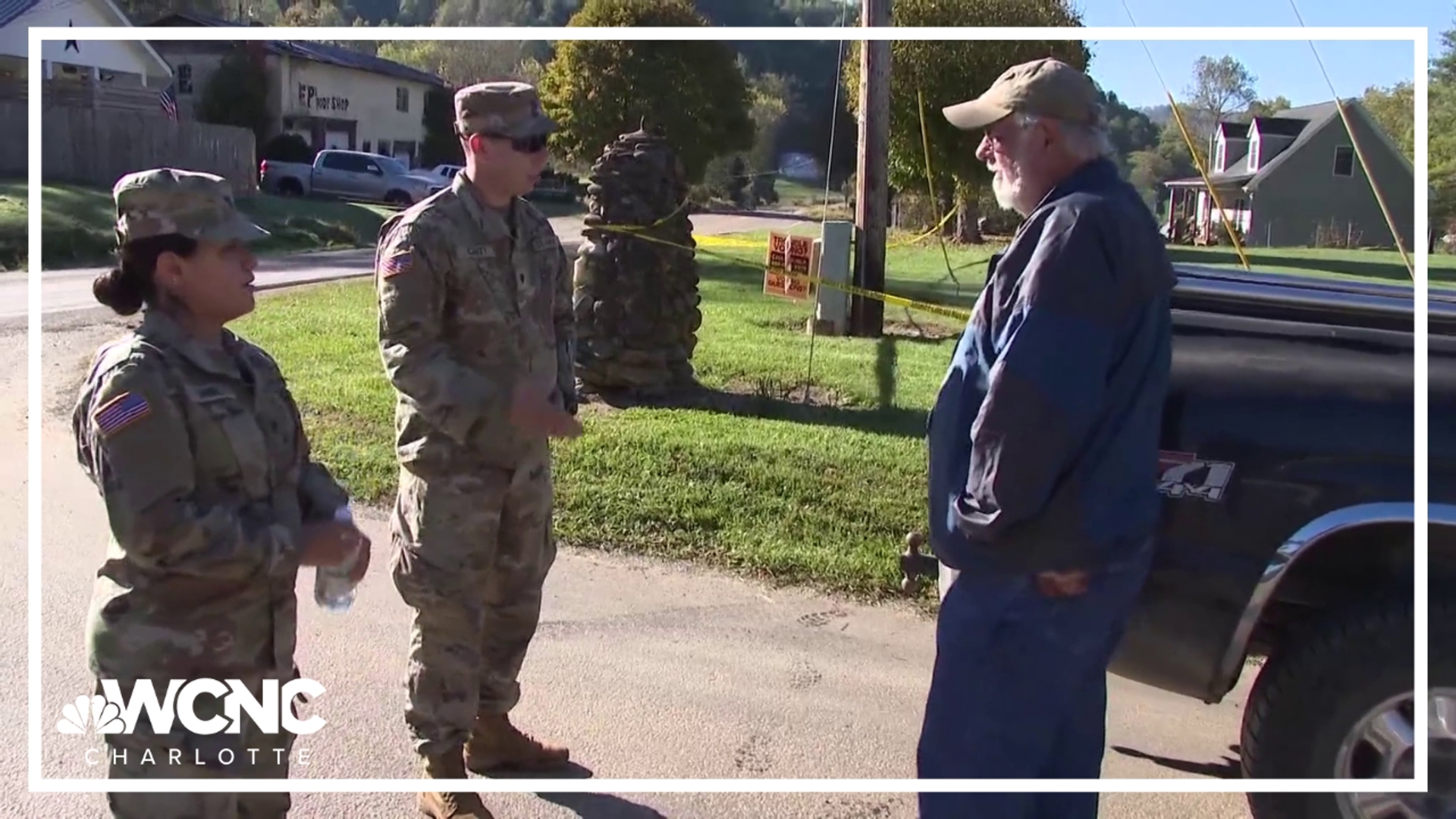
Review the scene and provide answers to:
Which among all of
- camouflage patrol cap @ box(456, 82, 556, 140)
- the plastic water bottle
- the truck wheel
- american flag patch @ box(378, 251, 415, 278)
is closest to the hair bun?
the plastic water bottle

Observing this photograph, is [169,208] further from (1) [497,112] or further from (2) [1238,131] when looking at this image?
(2) [1238,131]

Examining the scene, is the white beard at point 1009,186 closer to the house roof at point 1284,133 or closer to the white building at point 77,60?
the house roof at point 1284,133

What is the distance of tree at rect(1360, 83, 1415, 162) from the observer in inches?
288

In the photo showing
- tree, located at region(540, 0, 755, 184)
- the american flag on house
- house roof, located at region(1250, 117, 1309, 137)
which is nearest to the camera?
tree, located at region(540, 0, 755, 184)

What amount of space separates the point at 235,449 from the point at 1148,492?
1842mm

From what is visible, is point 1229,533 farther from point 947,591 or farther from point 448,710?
point 448,710

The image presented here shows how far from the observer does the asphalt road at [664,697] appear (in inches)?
145

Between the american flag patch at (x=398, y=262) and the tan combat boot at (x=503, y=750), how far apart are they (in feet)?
4.37

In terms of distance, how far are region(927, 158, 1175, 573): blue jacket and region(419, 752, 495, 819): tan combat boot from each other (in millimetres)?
1502

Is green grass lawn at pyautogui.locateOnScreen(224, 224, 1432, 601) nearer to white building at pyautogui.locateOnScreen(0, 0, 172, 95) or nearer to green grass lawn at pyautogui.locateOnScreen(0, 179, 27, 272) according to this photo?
green grass lawn at pyautogui.locateOnScreen(0, 179, 27, 272)

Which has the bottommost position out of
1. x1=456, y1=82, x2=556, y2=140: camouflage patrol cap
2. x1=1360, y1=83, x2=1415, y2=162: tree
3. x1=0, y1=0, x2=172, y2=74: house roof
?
x1=456, y1=82, x2=556, y2=140: camouflage patrol cap

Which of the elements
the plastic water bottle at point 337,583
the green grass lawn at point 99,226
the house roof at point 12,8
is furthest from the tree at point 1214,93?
the house roof at point 12,8

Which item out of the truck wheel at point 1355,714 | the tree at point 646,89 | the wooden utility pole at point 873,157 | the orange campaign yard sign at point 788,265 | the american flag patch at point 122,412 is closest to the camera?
the american flag patch at point 122,412

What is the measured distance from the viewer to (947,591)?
2.83 m
